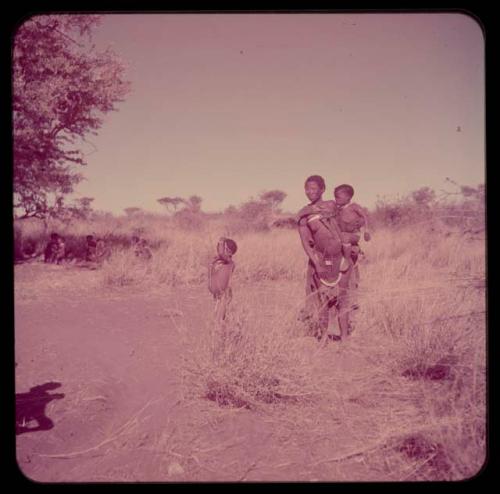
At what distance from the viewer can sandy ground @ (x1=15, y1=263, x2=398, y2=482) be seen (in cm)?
226

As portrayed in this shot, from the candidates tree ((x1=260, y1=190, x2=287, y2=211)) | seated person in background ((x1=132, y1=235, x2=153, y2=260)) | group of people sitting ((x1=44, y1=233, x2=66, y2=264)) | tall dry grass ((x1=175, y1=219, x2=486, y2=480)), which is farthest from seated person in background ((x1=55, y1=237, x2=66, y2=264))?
tree ((x1=260, y1=190, x2=287, y2=211))

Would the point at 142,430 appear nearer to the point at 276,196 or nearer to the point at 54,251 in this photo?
the point at 54,251

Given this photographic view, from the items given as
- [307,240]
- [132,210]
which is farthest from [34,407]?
[132,210]

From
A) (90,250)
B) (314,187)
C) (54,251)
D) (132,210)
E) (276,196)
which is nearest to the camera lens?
(314,187)

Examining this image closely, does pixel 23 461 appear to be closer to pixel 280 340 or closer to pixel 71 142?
pixel 280 340

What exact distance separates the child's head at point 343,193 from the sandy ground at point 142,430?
162 cm

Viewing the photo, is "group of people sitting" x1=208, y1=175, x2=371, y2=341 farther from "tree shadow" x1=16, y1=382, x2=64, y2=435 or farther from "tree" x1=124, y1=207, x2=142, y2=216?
"tree" x1=124, y1=207, x2=142, y2=216

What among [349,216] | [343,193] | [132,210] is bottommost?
[349,216]

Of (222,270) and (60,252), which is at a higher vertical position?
(60,252)

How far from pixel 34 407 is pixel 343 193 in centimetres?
307

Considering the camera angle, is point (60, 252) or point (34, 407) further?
point (60, 252)

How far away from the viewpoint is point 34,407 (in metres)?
2.74

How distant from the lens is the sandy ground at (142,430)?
2258 mm

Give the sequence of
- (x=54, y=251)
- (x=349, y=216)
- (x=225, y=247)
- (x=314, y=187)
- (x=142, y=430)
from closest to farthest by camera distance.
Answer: (x=142, y=430), (x=225, y=247), (x=314, y=187), (x=349, y=216), (x=54, y=251)
